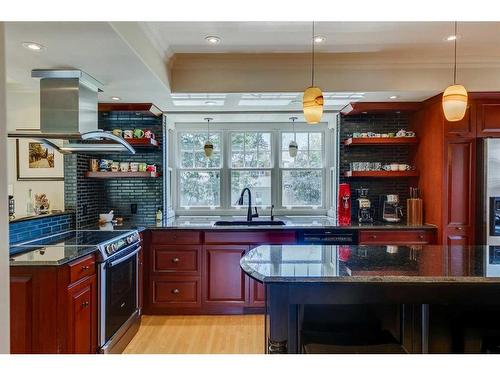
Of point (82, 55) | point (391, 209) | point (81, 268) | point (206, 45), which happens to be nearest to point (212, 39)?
point (206, 45)

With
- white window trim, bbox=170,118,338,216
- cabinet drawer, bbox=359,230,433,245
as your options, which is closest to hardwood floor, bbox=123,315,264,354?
cabinet drawer, bbox=359,230,433,245

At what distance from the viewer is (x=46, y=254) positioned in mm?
2270

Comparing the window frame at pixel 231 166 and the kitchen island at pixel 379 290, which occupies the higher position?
the window frame at pixel 231 166

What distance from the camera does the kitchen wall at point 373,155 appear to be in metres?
4.14

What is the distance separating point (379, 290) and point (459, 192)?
7.74 ft

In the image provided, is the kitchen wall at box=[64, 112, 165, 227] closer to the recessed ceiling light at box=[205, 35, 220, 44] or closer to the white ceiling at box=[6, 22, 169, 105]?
the white ceiling at box=[6, 22, 169, 105]

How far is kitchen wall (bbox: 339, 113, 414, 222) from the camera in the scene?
4145 mm

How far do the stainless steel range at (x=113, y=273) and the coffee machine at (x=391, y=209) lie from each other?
2756 mm

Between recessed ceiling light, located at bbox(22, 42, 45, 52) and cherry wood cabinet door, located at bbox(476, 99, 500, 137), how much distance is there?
3.75 metres

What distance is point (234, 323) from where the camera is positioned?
3.41 m

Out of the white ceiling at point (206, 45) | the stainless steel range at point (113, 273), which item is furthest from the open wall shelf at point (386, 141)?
the stainless steel range at point (113, 273)

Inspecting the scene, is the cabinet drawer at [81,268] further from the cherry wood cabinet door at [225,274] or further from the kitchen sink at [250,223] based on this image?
the kitchen sink at [250,223]
